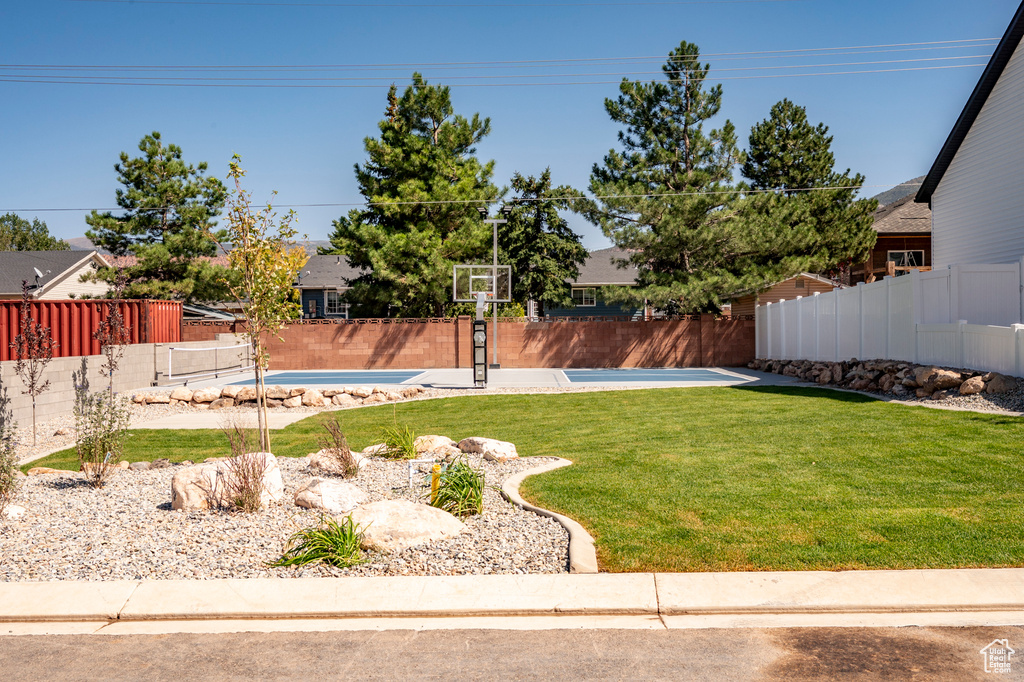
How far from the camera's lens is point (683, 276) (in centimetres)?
3080

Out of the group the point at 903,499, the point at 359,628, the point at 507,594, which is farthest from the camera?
the point at 903,499

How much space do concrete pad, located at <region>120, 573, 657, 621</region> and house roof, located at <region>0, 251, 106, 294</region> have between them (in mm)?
37704

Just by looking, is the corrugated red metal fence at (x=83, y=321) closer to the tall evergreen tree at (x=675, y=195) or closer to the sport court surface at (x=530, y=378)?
the sport court surface at (x=530, y=378)

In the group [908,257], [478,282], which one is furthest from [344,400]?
[908,257]

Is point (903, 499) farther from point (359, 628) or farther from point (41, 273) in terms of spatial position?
point (41, 273)

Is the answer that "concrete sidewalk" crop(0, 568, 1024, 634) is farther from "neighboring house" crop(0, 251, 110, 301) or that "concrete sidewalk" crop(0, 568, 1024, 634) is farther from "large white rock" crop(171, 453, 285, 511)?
"neighboring house" crop(0, 251, 110, 301)

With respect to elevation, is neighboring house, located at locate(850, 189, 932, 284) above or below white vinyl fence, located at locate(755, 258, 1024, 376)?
above

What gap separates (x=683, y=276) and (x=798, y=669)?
27545mm

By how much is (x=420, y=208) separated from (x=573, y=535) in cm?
2869

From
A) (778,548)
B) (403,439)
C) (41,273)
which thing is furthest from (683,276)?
(41,273)

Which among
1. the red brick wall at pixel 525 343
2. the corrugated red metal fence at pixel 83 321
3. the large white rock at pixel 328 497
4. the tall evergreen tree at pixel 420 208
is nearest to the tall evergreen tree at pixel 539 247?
the tall evergreen tree at pixel 420 208

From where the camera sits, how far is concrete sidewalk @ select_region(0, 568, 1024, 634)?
16.1ft

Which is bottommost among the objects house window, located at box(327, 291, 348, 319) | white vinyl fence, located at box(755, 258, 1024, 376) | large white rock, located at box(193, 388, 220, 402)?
large white rock, located at box(193, 388, 220, 402)

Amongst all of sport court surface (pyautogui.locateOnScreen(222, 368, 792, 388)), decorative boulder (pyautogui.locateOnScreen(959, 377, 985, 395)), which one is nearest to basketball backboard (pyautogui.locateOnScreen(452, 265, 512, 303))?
sport court surface (pyautogui.locateOnScreen(222, 368, 792, 388))
